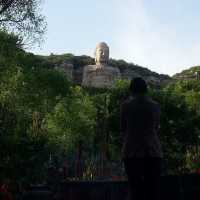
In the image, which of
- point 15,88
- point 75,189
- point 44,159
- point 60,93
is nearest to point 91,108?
point 60,93

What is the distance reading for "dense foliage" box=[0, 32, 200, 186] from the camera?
14.9 meters

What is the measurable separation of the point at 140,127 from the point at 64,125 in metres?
43.8

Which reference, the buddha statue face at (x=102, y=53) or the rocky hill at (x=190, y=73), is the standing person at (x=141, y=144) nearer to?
the buddha statue face at (x=102, y=53)

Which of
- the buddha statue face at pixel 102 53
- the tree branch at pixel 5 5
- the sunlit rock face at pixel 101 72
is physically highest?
the buddha statue face at pixel 102 53

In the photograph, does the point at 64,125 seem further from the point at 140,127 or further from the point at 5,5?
the point at 140,127

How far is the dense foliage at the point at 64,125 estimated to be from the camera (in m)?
14.9

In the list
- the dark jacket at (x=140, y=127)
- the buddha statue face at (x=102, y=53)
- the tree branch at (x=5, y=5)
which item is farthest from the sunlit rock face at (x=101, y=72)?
the dark jacket at (x=140, y=127)

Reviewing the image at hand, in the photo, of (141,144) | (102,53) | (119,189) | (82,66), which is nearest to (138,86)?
(141,144)

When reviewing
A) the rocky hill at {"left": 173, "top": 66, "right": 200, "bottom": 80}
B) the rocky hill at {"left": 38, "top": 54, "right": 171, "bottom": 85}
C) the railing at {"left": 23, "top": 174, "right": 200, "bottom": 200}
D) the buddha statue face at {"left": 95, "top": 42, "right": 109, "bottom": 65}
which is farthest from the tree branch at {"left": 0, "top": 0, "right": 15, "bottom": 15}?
the rocky hill at {"left": 38, "top": 54, "right": 171, "bottom": 85}

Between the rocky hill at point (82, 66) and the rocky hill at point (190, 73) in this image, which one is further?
the rocky hill at point (82, 66)

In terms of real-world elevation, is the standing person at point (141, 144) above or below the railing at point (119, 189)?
above

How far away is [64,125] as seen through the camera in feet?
165

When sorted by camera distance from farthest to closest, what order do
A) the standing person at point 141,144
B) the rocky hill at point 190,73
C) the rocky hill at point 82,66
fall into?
the rocky hill at point 82,66 < the rocky hill at point 190,73 < the standing person at point 141,144

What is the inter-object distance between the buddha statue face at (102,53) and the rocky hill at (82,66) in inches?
513
